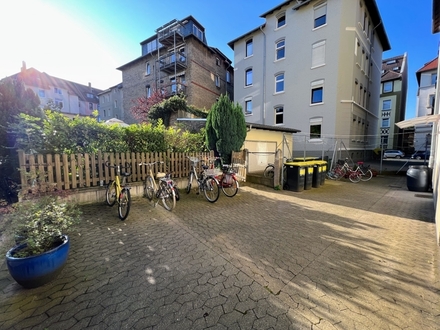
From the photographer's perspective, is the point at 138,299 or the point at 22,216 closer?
the point at 138,299

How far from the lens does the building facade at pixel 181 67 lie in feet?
67.2

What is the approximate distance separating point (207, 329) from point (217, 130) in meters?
7.09

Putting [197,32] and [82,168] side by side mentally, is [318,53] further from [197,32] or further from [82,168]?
[82,168]

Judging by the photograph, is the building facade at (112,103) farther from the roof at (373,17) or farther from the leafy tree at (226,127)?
the leafy tree at (226,127)

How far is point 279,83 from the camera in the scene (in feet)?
59.9

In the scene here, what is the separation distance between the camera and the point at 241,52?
2086 centimetres

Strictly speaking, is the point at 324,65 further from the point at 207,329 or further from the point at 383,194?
the point at 207,329

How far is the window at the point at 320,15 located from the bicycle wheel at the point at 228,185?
16253mm

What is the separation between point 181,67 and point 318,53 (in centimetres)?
1314

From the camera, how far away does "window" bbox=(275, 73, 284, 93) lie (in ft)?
59.2

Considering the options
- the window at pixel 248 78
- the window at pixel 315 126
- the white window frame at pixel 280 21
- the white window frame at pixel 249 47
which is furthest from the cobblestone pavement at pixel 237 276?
the white window frame at pixel 249 47

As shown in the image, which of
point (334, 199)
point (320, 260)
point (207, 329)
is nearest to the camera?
point (207, 329)

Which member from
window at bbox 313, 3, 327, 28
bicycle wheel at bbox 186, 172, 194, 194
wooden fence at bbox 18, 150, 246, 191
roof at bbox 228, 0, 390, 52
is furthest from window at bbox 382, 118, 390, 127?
bicycle wheel at bbox 186, 172, 194, 194

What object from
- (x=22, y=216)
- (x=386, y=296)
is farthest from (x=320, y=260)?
(x=22, y=216)
